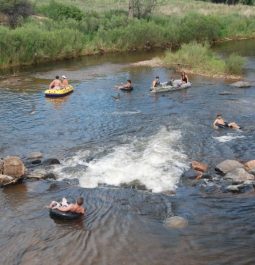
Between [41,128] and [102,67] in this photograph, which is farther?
[102,67]

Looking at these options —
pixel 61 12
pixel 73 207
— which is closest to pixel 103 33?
pixel 61 12

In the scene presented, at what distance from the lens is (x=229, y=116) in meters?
26.3

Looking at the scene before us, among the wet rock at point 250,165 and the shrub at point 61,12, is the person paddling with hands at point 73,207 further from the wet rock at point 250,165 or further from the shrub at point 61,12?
the shrub at point 61,12

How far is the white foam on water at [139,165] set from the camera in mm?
17656

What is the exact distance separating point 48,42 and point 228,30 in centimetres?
2875

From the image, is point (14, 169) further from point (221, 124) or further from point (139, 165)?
point (221, 124)

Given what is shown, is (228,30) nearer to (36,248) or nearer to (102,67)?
(102,67)

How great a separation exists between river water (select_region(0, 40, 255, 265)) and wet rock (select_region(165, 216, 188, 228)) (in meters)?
0.18

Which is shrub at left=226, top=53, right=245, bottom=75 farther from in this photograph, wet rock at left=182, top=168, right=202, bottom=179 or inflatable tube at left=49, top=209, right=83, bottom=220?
inflatable tube at left=49, top=209, right=83, bottom=220

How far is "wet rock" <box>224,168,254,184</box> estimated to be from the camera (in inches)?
675

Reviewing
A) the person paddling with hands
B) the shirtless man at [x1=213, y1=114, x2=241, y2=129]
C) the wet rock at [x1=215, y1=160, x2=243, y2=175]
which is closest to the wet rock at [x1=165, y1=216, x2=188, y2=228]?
the person paddling with hands

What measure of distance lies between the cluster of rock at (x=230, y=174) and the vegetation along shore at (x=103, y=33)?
20.5 meters

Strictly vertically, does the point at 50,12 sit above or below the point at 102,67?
above

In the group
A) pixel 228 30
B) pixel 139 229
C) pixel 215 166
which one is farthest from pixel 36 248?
pixel 228 30
